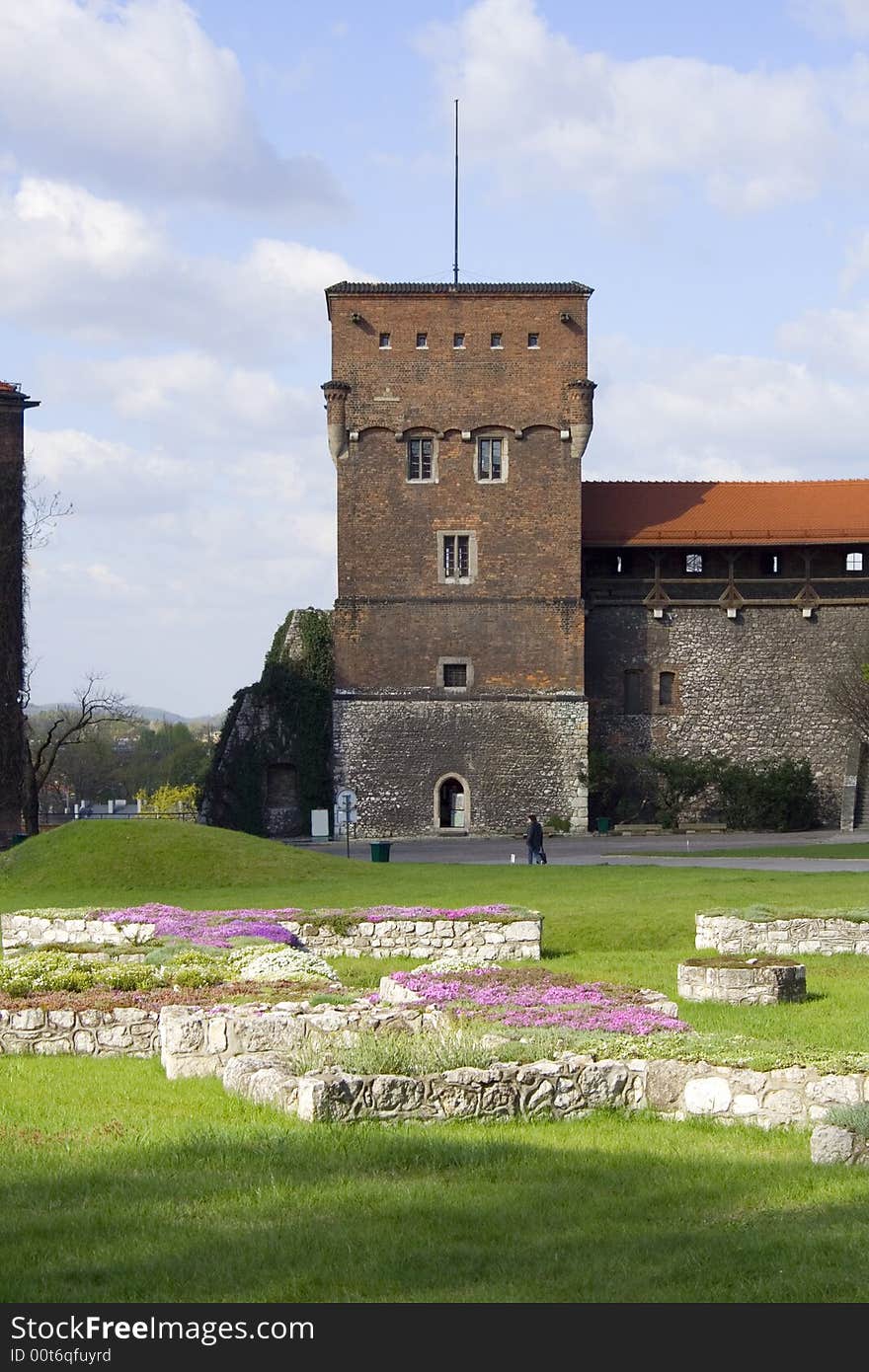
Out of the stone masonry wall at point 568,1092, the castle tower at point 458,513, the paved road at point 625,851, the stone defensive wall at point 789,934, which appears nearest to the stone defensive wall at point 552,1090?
the stone masonry wall at point 568,1092

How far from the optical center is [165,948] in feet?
60.6

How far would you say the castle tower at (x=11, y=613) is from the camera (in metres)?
49.4

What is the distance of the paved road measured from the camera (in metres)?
36.5

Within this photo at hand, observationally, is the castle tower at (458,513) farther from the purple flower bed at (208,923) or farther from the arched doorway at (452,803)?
the purple flower bed at (208,923)

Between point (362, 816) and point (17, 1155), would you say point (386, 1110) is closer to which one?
point (17, 1155)

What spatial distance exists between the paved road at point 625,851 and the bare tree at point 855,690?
3.51 metres

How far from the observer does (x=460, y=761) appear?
5212 cm

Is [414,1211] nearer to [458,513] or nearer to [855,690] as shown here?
[458,513]

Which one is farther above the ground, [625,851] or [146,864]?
[146,864]

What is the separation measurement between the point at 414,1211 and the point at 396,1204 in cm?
15

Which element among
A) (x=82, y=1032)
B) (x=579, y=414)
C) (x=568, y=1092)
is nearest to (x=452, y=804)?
(x=579, y=414)

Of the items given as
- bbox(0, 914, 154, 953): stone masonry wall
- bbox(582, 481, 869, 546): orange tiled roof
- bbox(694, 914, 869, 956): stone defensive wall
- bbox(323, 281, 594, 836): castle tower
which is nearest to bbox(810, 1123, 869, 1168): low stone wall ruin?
bbox(694, 914, 869, 956): stone defensive wall

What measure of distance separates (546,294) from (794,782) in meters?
16.8

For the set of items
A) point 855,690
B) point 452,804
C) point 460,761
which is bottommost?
point 452,804
